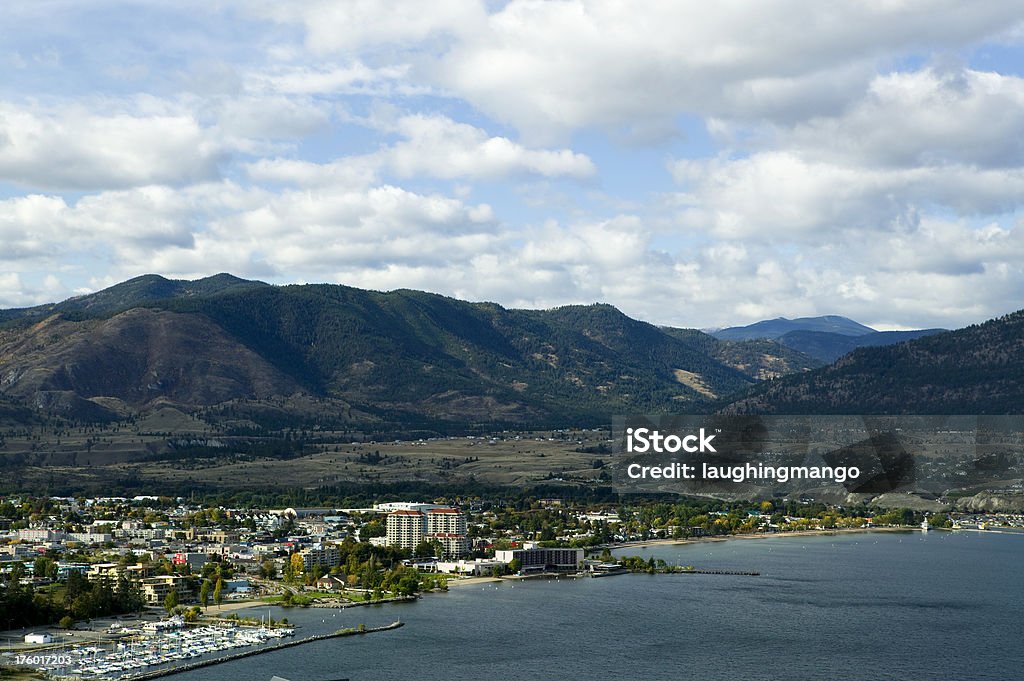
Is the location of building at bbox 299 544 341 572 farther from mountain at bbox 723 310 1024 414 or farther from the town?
mountain at bbox 723 310 1024 414

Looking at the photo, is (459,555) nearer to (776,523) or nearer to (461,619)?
(461,619)

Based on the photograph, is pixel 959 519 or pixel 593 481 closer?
pixel 959 519

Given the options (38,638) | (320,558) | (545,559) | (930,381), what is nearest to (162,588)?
(320,558)

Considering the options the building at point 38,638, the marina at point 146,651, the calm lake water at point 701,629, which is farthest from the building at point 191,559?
the building at point 38,638

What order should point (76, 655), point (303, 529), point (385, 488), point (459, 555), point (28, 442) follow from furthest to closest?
point (28, 442) < point (385, 488) < point (303, 529) < point (459, 555) < point (76, 655)

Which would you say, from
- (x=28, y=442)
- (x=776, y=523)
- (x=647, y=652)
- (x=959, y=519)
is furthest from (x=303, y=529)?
(x=28, y=442)

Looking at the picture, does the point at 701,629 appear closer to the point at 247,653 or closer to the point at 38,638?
the point at 247,653

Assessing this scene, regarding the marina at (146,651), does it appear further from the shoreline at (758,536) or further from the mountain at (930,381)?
the mountain at (930,381)

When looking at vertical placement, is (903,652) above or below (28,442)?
below
